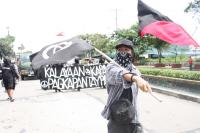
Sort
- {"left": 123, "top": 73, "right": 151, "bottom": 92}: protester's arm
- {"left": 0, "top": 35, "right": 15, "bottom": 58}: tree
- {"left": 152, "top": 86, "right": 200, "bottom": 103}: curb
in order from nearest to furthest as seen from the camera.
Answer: {"left": 123, "top": 73, "right": 151, "bottom": 92}: protester's arm
{"left": 152, "top": 86, "right": 200, "bottom": 103}: curb
{"left": 0, "top": 35, "right": 15, "bottom": 58}: tree

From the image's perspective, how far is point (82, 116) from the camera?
10.4m

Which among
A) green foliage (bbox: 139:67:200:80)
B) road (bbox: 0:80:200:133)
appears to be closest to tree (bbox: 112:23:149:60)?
green foliage (bbox: 139:67:200:80)

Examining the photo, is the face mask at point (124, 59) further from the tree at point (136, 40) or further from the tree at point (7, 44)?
the tree at point (7, 44)

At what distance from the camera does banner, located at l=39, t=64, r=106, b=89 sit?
17969 mm

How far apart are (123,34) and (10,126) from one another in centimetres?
4824

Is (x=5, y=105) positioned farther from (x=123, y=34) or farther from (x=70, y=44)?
(x=123, y=34)

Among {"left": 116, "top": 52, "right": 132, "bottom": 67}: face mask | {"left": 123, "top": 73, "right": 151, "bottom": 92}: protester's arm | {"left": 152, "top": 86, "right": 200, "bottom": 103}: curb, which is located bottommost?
{"left": 152, "top": 86, "right": 200, "bottom": 103}: curb

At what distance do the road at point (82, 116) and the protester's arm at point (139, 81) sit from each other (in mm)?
4479

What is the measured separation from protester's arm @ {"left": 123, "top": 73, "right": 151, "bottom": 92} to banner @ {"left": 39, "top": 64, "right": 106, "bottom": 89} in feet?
45.6

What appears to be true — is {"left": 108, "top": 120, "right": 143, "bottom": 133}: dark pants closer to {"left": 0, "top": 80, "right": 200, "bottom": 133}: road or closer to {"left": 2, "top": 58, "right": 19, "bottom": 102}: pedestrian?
{"left": 0, "top": 80, "right": 200, "bottom": 133}: road

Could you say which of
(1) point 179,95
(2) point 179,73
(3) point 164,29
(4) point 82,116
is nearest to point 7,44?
(2) point 179,73

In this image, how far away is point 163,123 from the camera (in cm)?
912

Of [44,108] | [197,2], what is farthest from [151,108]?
[197,2]

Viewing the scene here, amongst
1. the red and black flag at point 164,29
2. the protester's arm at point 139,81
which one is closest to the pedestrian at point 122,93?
the protester's arm at point 139,81
